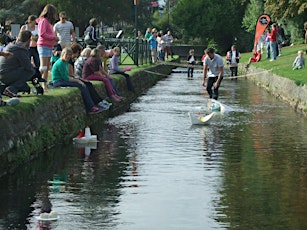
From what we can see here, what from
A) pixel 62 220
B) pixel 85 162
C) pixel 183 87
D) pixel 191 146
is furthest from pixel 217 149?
pixel 183 87

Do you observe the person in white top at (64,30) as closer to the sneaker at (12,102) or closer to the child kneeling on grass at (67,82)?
the child kneeling on grass at (67,82)

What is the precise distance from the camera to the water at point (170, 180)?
9.95m

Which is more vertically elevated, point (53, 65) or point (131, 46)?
point (53, 65)

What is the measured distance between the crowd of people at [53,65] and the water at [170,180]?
1161 mm

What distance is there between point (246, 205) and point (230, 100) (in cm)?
1692

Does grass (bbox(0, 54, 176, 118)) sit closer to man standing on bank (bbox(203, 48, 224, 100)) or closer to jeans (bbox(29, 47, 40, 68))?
jeans (bbox(29, 47, 40, 68))

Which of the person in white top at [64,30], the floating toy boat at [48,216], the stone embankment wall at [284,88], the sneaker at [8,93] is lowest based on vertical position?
the stone embankment wall at [284,88]

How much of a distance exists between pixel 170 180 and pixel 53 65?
772cm

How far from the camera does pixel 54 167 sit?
Answer: 1361cm

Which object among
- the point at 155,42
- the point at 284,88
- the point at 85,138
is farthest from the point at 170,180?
the point at 155,42

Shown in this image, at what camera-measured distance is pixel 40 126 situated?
1479 centimetres

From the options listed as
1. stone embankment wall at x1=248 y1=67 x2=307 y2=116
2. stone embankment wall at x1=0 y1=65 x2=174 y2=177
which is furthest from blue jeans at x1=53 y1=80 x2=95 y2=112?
stone embankment wall at x1=248 y1=67 x2=307 y2=116

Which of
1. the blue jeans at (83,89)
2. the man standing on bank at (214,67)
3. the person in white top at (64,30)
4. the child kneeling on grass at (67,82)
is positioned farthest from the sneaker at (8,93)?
the man standing on bank at (214,67)

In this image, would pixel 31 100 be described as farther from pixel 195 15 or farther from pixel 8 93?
pixel 195 15
